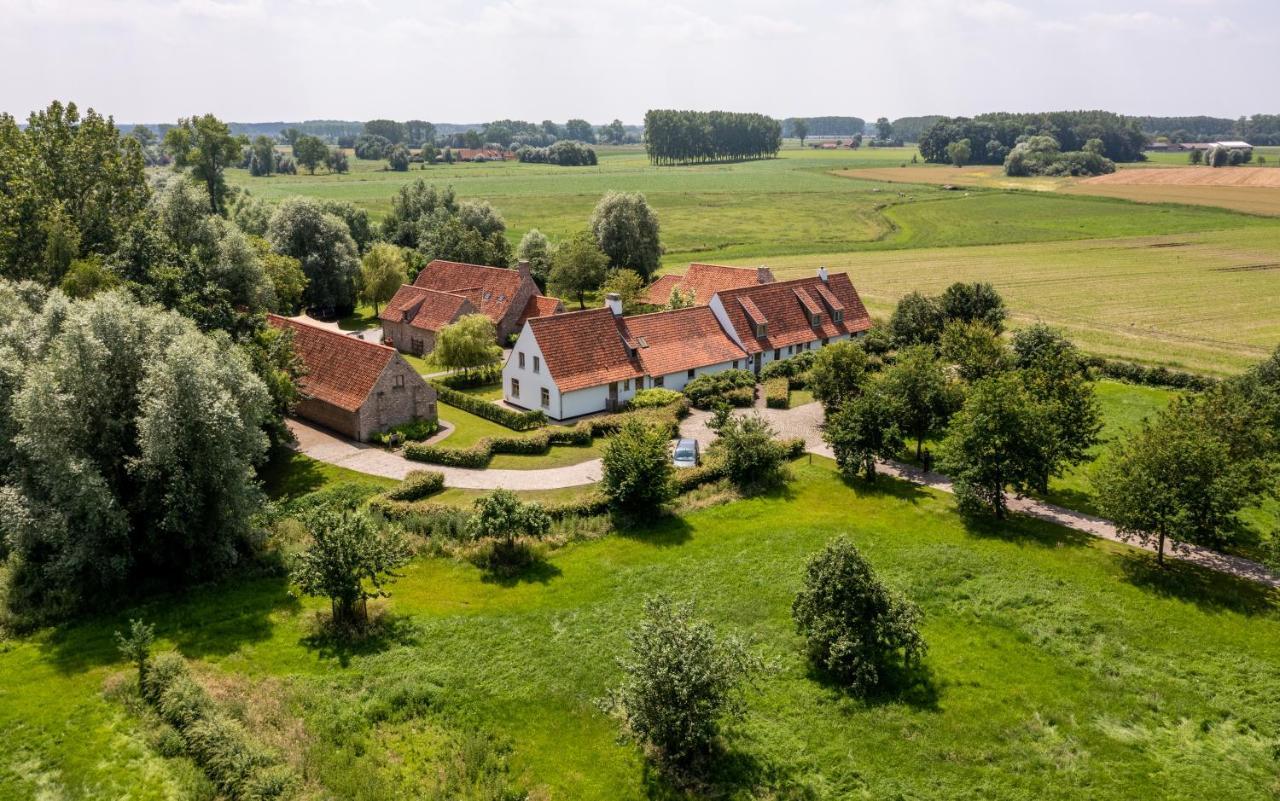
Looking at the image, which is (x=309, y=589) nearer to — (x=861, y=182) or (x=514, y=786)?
(x=514, y=786)

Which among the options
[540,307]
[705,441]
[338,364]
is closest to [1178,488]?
[705,441]

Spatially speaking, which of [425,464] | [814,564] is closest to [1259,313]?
[814,564]

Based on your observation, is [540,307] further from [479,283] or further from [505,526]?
[505,526]

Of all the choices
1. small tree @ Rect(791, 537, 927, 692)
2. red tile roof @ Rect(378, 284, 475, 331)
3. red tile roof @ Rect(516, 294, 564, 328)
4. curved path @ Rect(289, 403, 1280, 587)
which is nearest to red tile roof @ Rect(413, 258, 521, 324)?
red tile roof @ Rect(516, 294, 564, 328)

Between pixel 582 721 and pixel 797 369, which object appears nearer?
pixel 582 721

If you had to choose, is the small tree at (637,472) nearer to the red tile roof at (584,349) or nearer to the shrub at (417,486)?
the shrub at (417,486)

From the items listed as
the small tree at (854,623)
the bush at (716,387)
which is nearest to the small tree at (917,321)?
the bush at (716,387)
